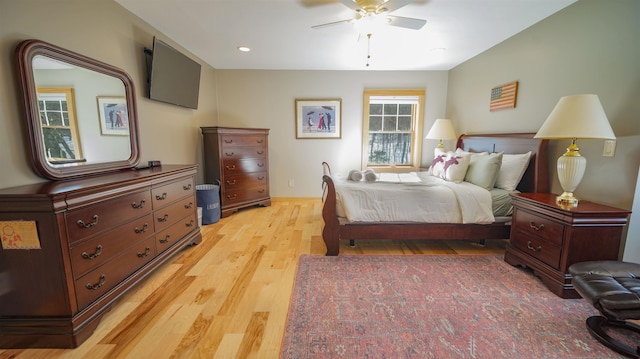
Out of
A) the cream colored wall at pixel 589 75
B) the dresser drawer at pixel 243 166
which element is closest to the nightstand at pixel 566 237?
the cream colored wall at pixel 589 75

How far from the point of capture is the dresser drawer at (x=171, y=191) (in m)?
2.12

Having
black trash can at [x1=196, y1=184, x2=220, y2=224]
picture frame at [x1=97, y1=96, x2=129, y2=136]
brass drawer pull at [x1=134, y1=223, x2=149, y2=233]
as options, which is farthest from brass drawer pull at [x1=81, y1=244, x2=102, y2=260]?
black trash can at [x1=196, y1=184, x2=220, y2=224]

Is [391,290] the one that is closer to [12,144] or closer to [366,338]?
[366,338]

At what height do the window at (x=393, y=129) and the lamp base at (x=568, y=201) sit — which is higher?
the window at (x=393, y=129)

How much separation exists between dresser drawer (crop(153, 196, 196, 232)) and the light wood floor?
41 cm

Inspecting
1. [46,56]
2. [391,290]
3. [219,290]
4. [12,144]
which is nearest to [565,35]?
[391,290]

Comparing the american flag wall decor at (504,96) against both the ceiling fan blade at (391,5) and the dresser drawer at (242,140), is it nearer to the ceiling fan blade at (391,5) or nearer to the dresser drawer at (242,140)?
the ceiling fan blade at (391,5)

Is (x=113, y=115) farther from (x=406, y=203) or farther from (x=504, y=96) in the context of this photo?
(x=504, y=96)

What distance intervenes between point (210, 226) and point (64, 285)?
2014 millimetres

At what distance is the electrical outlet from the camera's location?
6.42ft


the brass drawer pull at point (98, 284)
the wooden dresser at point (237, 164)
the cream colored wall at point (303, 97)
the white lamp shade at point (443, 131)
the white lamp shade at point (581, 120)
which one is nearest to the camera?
the brass drawer pull at point (98, 284)

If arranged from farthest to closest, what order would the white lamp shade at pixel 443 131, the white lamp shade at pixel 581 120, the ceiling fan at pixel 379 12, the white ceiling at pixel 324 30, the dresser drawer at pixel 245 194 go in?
the white lamp shade at pixel 443 131, the dresser drawer at pixel 245 194, the white ceiling at pixel 324 30, the ceiling fan at pixel 379 12, the white lamp shade at pixel 581 120

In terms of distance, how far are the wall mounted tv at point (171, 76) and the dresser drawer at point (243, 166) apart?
→ 0.93m

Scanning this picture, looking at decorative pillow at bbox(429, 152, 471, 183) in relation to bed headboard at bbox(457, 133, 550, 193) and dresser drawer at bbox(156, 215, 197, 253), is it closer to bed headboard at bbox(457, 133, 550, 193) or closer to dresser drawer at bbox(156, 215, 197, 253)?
bed headboard at bbox(457, 133, 550, 193)
